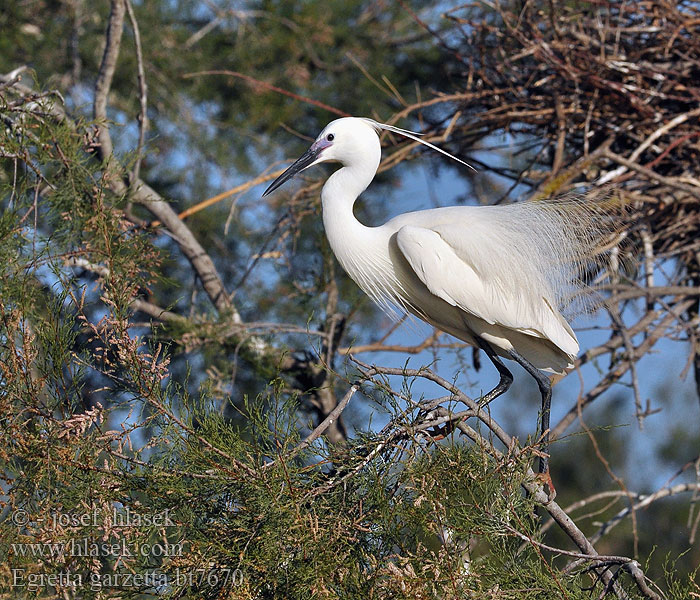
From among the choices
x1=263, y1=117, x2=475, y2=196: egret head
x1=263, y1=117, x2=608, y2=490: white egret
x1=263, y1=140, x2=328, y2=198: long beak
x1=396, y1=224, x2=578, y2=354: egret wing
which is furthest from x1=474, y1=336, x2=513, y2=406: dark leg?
x1=263, y1=140, x2=328, y2=198: long beak

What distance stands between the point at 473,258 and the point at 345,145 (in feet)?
1.44

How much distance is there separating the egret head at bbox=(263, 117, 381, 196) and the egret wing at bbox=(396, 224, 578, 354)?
0.73 feet

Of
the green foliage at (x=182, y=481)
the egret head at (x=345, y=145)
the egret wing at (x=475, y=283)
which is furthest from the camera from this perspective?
the egret head at (x=345, y=145)

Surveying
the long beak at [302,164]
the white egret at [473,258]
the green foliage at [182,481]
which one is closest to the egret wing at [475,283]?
the white egret at [473,258]

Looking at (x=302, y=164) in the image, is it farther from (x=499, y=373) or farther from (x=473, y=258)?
(x=499, y=373)

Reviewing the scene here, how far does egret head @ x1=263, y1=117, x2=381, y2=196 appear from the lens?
6.91 ft

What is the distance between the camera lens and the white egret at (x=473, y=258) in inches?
80.1

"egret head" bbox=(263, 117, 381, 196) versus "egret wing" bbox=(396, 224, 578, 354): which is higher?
"egret head" bbox=(263, 117, 381, 196)

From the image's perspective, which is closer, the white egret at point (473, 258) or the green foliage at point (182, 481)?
the green foliage at point (182, 481)

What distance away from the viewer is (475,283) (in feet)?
6.70

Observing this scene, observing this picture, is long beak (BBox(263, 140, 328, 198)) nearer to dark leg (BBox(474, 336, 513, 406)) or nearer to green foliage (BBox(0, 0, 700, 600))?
green foliage (BBox(0, 0, 700, 600))

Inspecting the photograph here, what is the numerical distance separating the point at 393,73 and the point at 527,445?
3.03m

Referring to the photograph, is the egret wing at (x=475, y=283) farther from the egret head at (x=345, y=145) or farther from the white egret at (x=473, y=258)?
the egret head at (x=345, y=145)

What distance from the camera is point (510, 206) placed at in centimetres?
217
